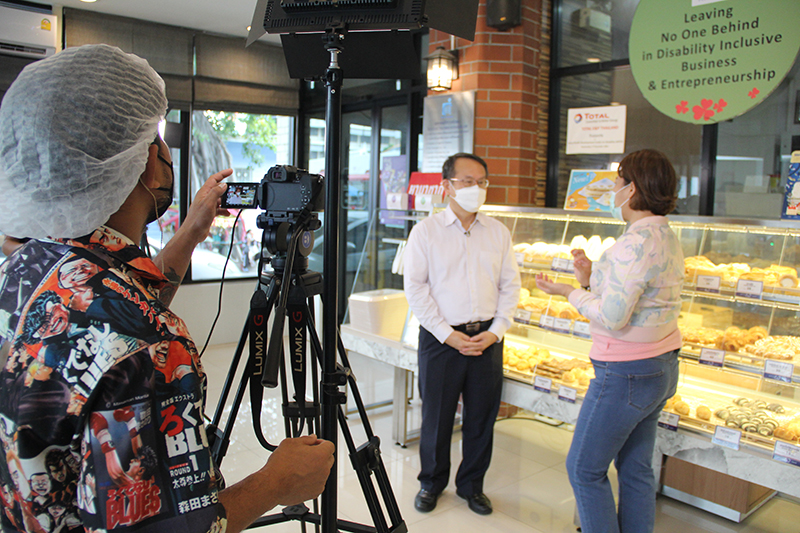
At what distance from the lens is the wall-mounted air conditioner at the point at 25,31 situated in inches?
185

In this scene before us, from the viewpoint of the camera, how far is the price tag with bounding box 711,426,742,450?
2219mm

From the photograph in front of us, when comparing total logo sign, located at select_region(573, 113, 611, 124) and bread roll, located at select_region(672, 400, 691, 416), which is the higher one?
total logo sign, located at select_region(573, 113, 611, 124)

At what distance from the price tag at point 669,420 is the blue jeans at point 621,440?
31cm

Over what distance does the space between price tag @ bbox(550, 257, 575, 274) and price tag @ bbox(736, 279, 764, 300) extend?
0.73 metres

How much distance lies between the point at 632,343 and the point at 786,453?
731mm

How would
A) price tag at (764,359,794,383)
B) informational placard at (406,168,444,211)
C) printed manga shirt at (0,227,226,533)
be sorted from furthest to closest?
informational placard at (406,168,444,211) < price tag at (764,359,794,383) < printed manga shirt at (0,227,226,533)

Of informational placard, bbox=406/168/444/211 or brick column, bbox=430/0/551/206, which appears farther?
brick column, bbox=430/0/551/206

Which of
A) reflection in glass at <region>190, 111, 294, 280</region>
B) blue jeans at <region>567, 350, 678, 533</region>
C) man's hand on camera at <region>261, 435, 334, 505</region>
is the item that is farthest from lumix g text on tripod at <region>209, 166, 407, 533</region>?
reflection in glass at <region>190, 111, 294, 280</region>

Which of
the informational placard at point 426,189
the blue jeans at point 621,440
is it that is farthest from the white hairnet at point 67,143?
the informational placard at point 426,189

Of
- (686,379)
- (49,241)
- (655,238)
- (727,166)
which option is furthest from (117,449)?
(727,166)

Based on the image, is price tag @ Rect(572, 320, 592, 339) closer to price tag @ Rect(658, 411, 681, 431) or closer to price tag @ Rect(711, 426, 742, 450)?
price tag @ Rect(658, 411, 681, 431)

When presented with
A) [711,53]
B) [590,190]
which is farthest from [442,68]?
[711,53]

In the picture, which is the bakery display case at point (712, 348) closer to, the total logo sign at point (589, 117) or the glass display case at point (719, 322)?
the glass display case at point (719, 322)

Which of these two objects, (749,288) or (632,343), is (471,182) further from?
(749,288)
